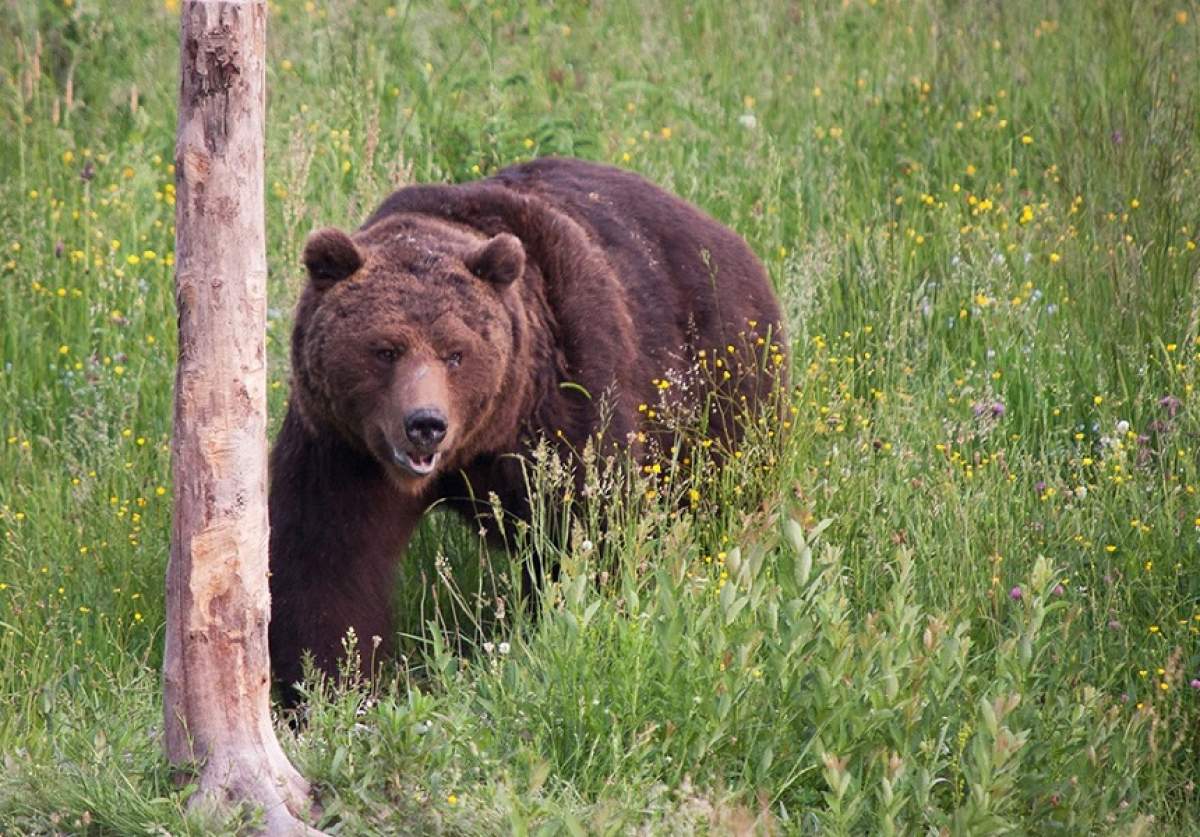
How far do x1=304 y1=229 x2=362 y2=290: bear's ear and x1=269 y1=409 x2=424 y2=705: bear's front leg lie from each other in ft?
1.67

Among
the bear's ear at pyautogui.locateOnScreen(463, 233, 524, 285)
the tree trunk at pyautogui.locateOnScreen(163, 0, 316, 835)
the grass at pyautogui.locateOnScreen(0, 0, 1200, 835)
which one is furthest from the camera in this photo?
the bear's ear at pyautogui.locateOnScreen(463, 233, 524, 285)

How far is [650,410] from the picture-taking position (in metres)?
5.94

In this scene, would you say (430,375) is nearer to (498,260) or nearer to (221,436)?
(498,260)

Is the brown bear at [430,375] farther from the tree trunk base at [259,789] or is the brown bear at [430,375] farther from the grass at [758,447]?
the tree trunk base at [259,789]

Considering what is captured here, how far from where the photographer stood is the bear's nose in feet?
16.5

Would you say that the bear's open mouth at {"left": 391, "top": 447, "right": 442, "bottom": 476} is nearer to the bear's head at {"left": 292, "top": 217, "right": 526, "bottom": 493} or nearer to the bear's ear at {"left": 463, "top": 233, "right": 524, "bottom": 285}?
the bear's head at {"left": 292, "top": 217, "right": 526, "bottom": 493}

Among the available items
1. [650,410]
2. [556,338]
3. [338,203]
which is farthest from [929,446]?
[338,203]

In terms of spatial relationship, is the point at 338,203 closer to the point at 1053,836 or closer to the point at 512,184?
the point at 512,184

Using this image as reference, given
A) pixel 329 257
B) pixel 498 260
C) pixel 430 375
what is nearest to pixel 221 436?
pixel 430 375

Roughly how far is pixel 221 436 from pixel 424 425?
3.56 ft

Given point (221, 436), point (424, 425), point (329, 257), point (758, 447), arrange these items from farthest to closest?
point (758, 447) → point (329, 257) → point (424, 425) → point (221, 436)

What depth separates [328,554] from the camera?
542cm

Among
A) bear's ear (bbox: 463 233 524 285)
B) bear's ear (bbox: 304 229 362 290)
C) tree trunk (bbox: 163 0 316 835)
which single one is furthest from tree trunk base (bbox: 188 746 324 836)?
bear's ear (bbox: 463 233 524 285)

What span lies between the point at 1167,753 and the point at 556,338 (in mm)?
2361
